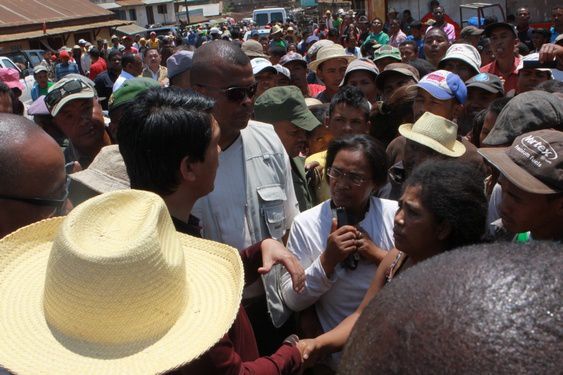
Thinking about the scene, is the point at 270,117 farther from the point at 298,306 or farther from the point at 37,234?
the point at 37,234

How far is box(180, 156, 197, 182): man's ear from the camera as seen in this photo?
2.00 metres

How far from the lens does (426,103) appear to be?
3863mm

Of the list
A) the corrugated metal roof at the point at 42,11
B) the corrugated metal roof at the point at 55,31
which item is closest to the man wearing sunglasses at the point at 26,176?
the corrugated metal roof at the point at 55,31

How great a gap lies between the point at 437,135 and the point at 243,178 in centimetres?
114

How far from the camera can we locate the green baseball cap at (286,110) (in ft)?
12.0

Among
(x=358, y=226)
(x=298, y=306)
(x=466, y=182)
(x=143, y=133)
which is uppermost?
(x=143, y=133)

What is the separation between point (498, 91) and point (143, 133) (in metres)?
3.31

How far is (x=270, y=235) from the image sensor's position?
2736 mm

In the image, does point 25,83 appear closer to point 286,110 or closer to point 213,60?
point 286,110

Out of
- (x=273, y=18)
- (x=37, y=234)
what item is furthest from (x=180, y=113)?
(x=273, y=18)

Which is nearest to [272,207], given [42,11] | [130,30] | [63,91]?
[63,91]

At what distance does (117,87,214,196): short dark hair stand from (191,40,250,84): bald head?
2.73 feet

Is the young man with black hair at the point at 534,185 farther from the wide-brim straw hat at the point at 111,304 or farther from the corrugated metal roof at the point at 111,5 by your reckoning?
the corrugated metal roof at the point at 111,5

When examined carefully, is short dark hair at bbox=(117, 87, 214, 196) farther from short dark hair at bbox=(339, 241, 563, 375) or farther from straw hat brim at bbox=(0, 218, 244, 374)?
short dark hair at bbox=(339, 241, 563, 375)
